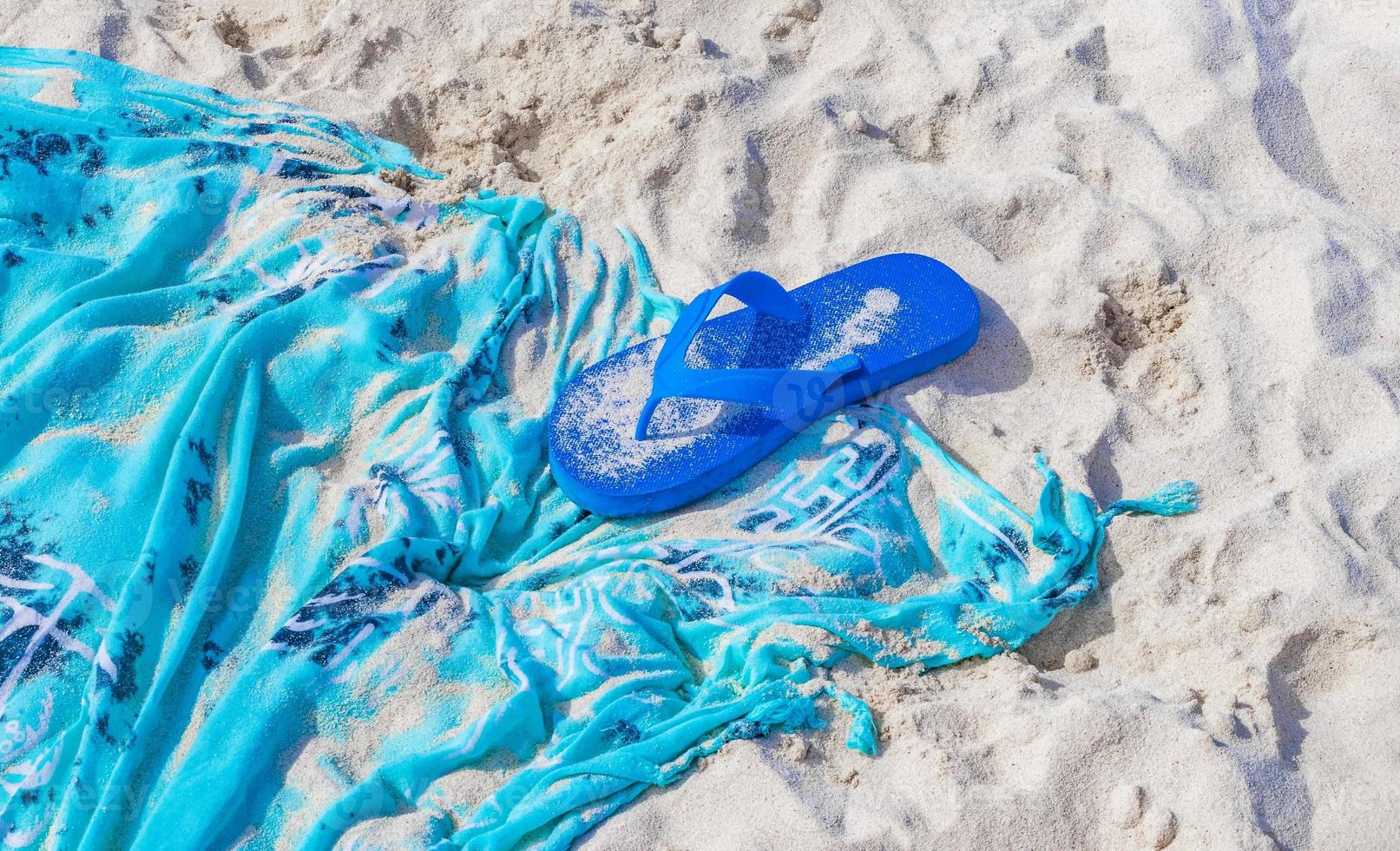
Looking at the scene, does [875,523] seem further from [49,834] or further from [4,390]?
[4,390]

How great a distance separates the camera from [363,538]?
5.32 feet

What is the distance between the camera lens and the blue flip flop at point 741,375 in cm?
175

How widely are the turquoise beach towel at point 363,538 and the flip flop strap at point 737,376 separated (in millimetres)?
73

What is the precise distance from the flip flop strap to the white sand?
6.6 inches

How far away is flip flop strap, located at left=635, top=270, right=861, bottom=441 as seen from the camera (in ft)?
5.74

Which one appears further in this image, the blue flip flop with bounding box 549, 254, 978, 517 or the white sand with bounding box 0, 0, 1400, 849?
the blue flip flop with bounding box 549, 254, 978, 517

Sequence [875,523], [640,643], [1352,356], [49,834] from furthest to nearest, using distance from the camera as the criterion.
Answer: [1352,356] → [875,523] → [640,643] → [49,834]

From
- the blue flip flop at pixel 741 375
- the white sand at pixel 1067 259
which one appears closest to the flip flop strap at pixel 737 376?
the blue flip flop at pixel 741 375

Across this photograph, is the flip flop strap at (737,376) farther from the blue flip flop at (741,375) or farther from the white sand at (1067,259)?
the white sand at (1067,259)

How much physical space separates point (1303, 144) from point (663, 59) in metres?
1.28

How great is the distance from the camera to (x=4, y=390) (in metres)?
1.67

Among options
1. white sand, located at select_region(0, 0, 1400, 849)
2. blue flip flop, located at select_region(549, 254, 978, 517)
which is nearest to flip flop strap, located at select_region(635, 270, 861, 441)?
blue flip flop, located at select_region(549, 254, 978, 517)

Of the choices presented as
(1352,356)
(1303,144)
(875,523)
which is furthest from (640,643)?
(1303,144)

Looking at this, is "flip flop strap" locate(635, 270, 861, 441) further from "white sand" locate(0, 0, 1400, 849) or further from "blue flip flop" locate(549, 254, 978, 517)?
"white sand" locate(0, 0, 1400, 849)
